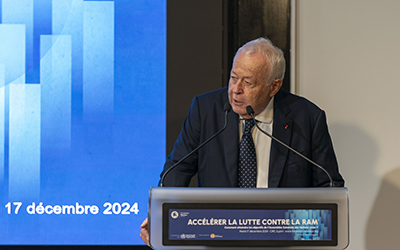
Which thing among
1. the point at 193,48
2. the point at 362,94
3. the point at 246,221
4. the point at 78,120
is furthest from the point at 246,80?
the point at 78,120

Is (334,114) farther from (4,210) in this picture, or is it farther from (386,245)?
(4,210)

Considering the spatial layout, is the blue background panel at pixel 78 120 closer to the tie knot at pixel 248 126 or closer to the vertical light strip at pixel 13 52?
the vertical light strip at pixel 13 52

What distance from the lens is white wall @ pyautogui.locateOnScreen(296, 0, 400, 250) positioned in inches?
82.9

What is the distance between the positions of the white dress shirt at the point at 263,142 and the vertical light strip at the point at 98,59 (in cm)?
88

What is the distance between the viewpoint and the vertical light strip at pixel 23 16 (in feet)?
6.98

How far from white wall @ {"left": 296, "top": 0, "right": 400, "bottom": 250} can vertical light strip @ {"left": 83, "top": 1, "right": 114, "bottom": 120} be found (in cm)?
100

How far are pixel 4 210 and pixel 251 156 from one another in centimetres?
138

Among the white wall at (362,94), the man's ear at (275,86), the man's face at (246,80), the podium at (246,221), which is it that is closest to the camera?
the podium at (246,221)

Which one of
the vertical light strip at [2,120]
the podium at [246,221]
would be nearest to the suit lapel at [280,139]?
the podium at [246,221]

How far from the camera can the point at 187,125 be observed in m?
1.65

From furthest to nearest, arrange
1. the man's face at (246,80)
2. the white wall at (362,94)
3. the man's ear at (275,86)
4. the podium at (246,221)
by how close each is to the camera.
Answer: the white wall at (362,94), the man's ear at (275,86), the man's face at (246,80), the podium at (246,221)

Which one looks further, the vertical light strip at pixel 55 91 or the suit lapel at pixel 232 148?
the vertical light strip at pixel 55 91

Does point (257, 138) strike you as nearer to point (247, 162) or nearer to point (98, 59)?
point (247, 162)

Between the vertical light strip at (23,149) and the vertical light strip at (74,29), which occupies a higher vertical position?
the vertical light strip at (74,29)
